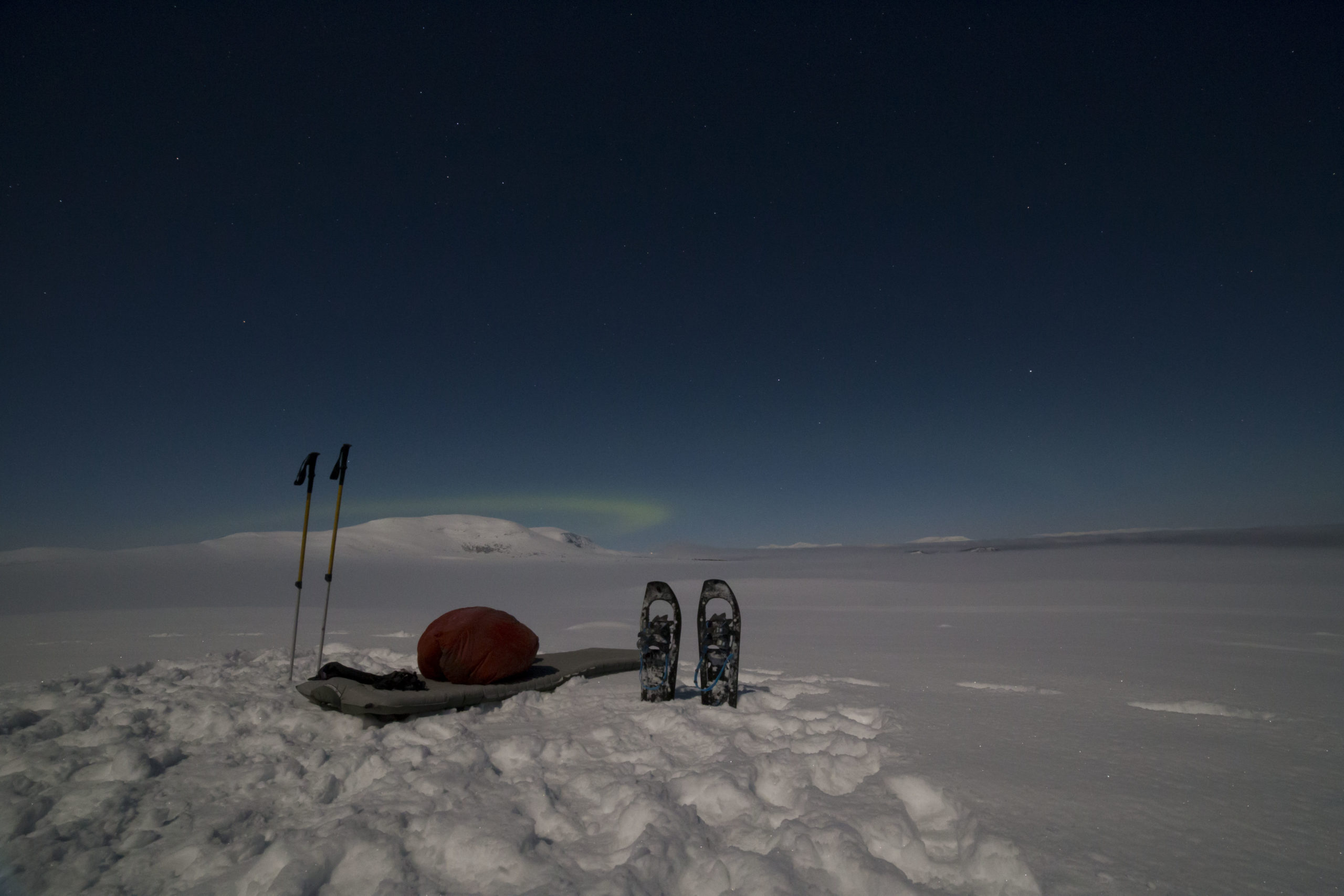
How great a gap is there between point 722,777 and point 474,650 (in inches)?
116

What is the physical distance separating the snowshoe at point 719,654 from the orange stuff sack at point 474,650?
67.0 inches

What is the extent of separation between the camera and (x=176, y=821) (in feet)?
9.55

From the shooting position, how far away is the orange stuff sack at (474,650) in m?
5.20

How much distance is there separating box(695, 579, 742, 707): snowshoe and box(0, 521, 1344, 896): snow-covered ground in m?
0.24

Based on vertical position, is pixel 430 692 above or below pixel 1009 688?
above

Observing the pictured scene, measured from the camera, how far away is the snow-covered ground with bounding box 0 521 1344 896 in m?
2.42

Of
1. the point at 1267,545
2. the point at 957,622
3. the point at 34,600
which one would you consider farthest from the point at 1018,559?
the point at 34,600

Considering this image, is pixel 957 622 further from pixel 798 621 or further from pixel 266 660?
pixel 266 660

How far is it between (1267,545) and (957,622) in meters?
40.5

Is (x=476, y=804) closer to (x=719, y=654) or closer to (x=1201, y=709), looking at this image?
(x=719, y=654)

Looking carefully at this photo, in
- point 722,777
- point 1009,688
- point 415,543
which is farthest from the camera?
point 415,543

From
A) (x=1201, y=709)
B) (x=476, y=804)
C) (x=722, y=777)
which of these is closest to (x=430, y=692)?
(x=476, y=804)

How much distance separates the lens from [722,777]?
3.18 meters

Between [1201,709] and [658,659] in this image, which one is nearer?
[1201,709]
